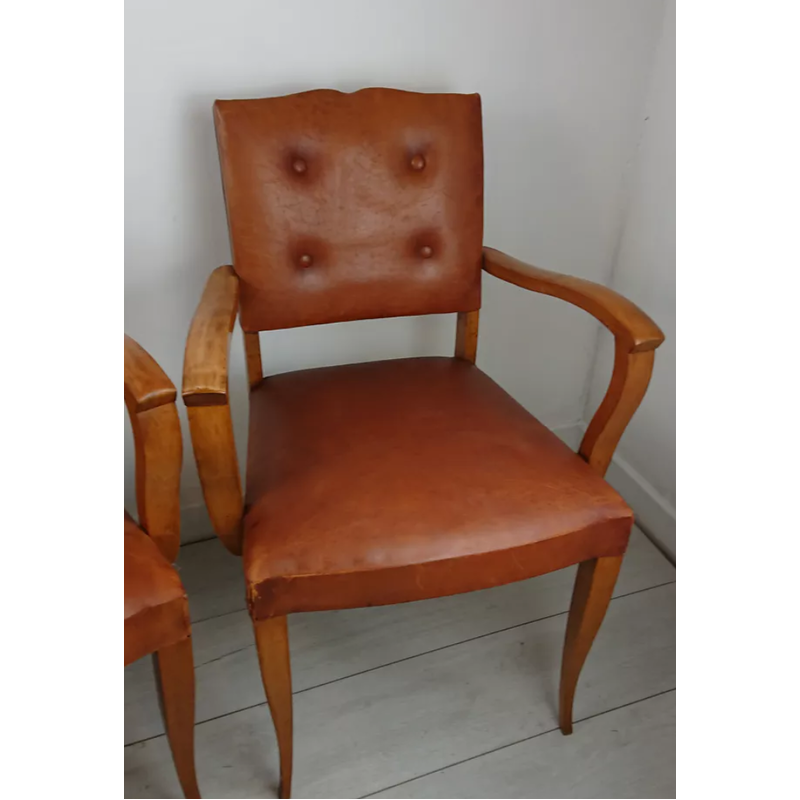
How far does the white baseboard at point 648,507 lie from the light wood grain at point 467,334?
0.57m

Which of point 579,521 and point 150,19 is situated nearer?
point 579,521

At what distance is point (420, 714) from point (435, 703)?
3 cm

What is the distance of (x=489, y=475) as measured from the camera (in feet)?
2.98

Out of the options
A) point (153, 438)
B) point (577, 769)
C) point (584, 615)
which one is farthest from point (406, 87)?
point (577, 769)

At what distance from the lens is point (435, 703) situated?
3.84 feet

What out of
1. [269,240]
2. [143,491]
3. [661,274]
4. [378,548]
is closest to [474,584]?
[378,548]

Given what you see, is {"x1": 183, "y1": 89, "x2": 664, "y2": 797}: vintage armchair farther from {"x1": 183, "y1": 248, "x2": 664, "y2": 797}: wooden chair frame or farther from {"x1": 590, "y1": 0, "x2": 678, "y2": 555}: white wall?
{"x1": 590, "y1": 0, "x2": 678, "y2": 555}: white wall

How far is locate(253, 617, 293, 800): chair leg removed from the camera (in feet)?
2.85

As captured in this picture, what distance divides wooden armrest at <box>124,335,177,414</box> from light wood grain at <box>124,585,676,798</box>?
64 centimetres

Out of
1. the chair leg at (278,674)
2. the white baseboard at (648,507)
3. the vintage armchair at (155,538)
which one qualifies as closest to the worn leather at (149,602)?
the vintage armchair at (155,538)
